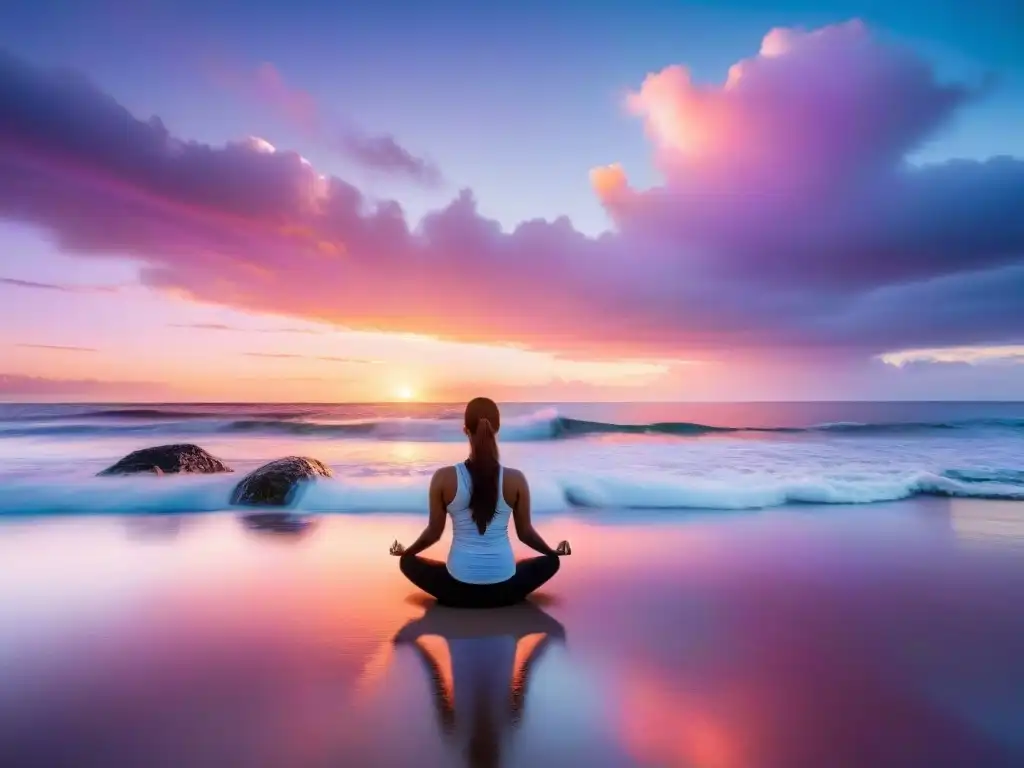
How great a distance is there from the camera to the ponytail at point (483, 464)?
16.0 feet

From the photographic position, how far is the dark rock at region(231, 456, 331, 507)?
9875 millimetres

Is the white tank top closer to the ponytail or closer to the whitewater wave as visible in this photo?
the ponytail

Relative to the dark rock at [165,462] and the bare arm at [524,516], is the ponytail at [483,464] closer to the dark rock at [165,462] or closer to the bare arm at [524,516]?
the bare arm at [524,516]

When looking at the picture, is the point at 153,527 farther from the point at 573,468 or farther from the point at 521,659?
the point at 573,468

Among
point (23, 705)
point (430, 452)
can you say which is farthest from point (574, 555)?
point (430, 452)

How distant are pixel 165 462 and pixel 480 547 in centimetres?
891

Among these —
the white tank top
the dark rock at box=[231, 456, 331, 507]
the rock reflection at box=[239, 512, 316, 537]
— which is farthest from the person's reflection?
the dark rock at box=[231, 456, 331, 507]

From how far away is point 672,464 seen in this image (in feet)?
50.2

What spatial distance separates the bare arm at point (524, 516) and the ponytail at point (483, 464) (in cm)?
21

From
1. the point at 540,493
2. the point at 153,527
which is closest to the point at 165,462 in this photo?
the point at 153,527

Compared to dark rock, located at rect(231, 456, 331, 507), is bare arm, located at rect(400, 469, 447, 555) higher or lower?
higher

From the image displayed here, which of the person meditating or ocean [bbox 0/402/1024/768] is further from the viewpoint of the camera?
the person meditating

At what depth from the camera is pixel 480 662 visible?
4082 millimetres

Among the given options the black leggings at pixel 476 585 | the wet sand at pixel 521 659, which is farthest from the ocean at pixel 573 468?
the black leggings at pixel 476 585
